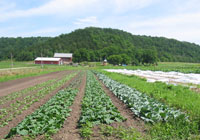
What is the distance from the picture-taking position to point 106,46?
135 metres

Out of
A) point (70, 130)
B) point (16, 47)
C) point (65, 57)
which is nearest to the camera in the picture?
point (70, 130)

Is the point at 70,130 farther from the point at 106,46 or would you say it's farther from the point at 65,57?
the point at 106,46

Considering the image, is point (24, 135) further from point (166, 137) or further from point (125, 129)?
point (166, 137)

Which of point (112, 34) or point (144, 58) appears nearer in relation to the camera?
point (144, 58)

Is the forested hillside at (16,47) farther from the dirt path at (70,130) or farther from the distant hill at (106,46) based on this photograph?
the dirt path at (70,130)

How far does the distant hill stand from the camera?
118875mm

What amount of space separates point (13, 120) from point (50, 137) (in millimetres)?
2977

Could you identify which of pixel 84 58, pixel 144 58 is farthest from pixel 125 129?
pixel 84 58

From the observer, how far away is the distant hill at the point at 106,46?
11888cm

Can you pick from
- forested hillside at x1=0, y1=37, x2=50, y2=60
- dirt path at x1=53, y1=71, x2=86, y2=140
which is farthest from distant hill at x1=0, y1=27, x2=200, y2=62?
dirt path at x1=53, y1=71, x2=86, y2=140

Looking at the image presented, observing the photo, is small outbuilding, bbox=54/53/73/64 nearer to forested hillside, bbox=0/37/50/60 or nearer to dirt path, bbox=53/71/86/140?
forested hillside, bbox=0/37/50/60

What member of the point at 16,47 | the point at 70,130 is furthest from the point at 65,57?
the point at 70,130

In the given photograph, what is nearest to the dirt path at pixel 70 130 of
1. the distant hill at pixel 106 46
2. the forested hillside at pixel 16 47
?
the distant hill at pixel 106 46

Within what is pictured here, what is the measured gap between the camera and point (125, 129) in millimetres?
5578
